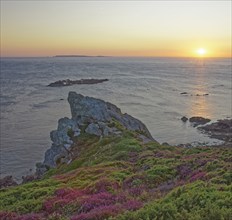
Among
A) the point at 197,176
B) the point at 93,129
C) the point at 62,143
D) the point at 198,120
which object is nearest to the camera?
the point at 197,176

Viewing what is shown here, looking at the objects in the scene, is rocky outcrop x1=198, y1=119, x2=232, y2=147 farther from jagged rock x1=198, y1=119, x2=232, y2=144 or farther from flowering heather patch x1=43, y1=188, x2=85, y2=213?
flowering heather patch x1=43, y1=188, x2=85, y2=213

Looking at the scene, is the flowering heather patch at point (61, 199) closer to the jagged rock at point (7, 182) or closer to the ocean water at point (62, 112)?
the jagged rock at point (7, 182)

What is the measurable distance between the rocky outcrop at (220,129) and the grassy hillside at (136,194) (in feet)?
139

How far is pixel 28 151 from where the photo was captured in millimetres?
55500

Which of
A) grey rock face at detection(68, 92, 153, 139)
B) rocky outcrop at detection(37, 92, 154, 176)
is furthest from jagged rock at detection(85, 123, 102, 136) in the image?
grey rock face at detection(68, 92, 153, 139)

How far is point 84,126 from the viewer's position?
4841 cm

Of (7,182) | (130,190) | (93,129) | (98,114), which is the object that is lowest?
(7,182)

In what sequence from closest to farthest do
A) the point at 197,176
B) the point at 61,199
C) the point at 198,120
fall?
the point at 61,199
the point at 197,176
the point at 198,120

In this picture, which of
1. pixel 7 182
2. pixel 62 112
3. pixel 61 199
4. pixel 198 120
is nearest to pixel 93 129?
pixel 7 182

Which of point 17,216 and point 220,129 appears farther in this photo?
point 220,129

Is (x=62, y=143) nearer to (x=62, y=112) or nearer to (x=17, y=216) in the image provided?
(x=17, y=216)

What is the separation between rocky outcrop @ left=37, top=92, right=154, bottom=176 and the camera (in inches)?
1666

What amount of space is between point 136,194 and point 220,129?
2394 inches

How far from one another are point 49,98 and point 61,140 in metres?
70.0
